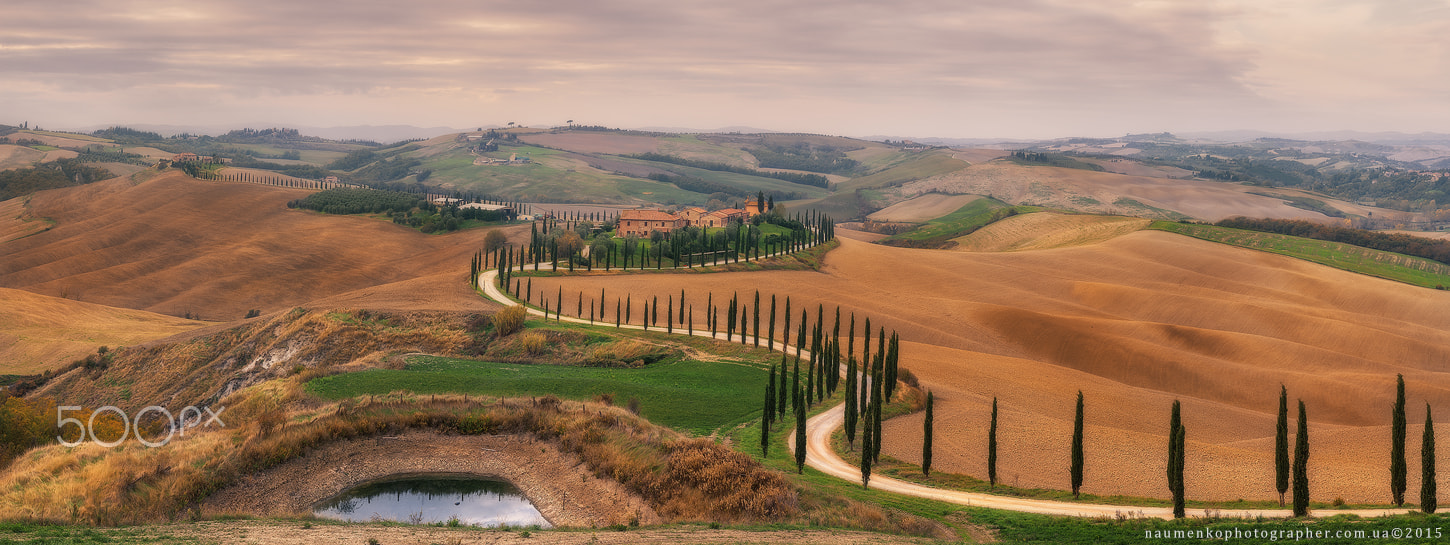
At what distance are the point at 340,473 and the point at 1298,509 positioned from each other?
42.4 metres

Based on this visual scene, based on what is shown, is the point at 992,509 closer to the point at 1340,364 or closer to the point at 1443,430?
the point at 1443,430

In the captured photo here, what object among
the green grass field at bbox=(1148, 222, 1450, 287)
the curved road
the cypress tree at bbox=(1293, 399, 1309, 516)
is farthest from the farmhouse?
the cypress tree at bbox=(1293, 399, 1309, 516)

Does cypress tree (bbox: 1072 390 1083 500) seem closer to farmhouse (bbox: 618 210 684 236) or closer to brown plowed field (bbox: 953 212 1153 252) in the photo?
farmhouse (bbox: 618 210 684 236)

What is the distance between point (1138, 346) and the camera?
82375 mm

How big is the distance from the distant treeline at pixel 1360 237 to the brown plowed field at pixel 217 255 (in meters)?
142

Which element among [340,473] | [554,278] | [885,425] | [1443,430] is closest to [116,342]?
[554,278]

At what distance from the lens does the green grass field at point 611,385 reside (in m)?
56.8

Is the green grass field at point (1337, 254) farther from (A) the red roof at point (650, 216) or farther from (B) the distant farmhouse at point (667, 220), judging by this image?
(A) the red roof at point (650, 216)

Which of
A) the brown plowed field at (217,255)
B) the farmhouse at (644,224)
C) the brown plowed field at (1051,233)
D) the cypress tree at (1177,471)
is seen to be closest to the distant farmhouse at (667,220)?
the farmhouse at (644,224)

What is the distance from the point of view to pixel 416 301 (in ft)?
323

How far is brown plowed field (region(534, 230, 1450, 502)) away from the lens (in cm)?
4891

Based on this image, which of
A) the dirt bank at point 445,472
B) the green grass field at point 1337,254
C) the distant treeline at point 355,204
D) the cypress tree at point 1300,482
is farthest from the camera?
the distant treeline at point 355,204

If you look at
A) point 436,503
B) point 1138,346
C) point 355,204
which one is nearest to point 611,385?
point 436,503

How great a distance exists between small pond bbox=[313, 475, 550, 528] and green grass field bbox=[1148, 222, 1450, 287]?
132197 mm
